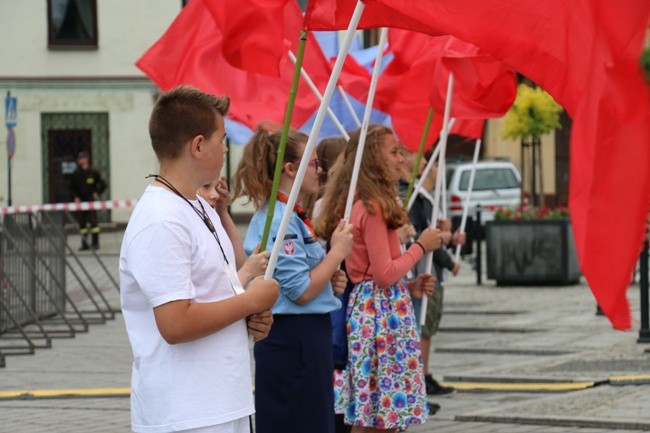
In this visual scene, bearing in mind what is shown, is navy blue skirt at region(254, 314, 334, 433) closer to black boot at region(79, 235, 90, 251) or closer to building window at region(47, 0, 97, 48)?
black boot at region(79, 235, 90, 251)

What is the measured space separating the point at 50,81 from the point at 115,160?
8.62 feet

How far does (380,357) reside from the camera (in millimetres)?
7551

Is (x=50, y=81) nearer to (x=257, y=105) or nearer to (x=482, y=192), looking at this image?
(x=482, y=192)

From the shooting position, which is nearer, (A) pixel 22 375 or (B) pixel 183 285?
(B) pixel 183 285

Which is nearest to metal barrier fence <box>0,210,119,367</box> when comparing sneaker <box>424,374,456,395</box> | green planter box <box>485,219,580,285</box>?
sneaker <box>424,374,456,395</box>

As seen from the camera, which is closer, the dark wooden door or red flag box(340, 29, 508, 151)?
red flag box(340, 29, 508, 151)

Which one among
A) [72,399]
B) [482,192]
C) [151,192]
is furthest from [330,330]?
[482,192]

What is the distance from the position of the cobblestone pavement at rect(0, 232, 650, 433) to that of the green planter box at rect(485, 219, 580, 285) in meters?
2.35

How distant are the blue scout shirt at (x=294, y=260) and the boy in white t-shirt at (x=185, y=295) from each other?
1.70 metres

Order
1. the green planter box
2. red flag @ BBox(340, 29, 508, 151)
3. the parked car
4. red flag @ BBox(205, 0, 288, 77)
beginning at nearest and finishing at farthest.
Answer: red flag @ BBox(205, 0, 288, 77), red flag @ BBox(340, 29, 508, 151), the green planter box, the parked car

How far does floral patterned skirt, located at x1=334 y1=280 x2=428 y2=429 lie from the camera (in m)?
7.52

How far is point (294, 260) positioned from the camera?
642 cm

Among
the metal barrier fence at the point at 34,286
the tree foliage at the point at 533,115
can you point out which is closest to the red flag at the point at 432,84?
the metal barrier fence at the point at 34,286

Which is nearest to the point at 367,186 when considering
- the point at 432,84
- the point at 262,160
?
the point at 262,160
